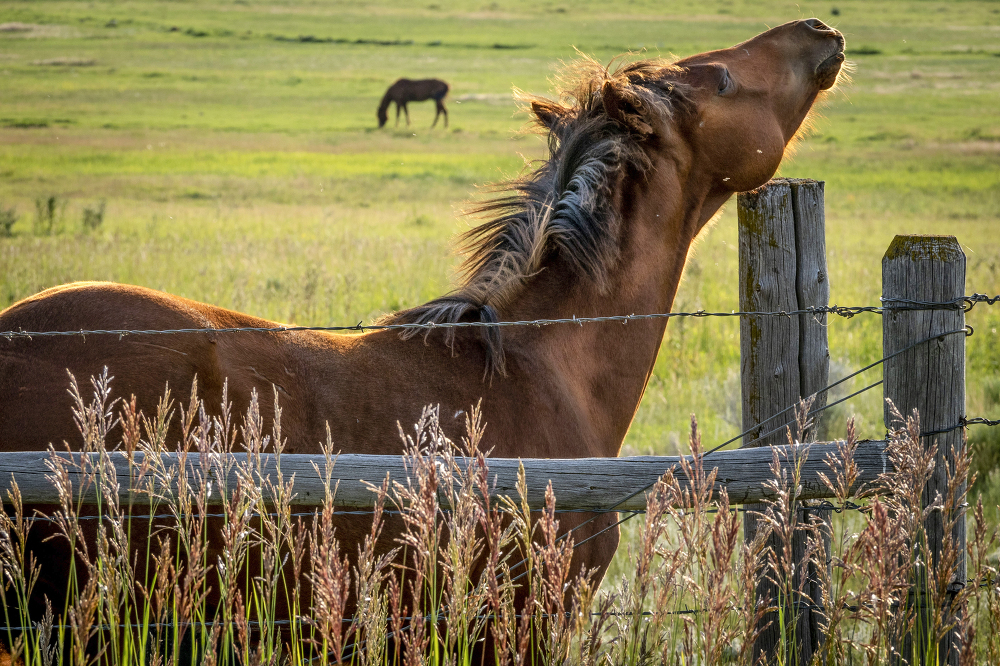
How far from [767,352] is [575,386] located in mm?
745

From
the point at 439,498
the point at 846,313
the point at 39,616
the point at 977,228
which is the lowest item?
the point at 39,616

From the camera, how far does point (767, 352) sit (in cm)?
297

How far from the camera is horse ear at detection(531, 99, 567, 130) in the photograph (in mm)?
3201

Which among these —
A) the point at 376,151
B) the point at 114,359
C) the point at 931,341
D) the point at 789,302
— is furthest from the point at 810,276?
the point at 376,151

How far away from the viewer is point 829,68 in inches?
131

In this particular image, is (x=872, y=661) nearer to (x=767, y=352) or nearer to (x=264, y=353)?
(x=767, y=352)

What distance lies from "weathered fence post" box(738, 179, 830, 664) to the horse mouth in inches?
27.0

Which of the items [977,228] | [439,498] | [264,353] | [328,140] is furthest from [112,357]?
[328,140]

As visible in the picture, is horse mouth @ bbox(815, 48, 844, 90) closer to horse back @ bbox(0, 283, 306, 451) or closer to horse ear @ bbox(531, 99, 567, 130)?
horse ear @ bbox(531, 99, 567, 130)

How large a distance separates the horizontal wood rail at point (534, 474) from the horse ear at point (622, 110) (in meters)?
1.39

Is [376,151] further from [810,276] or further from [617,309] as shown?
[810,276]

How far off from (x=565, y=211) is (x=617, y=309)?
16.6 inches

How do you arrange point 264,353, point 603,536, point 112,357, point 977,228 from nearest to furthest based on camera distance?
1. point 112,357
2. point 264,353
3. point 603,536
4. point 977,228

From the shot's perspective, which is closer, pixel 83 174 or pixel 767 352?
pixel 767 352
